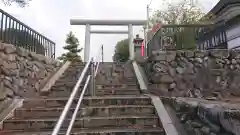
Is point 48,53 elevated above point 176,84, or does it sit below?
above

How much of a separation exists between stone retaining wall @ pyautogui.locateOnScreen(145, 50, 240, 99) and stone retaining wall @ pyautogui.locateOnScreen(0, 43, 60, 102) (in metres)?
2.75

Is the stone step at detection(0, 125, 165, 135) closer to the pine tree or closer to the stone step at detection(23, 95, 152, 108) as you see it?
the stone step at detection(23, 95, 152, 108)

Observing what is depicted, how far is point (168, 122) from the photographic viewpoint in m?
3.50

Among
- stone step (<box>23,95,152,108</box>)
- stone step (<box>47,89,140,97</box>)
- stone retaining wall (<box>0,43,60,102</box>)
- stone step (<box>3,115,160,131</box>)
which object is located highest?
stone retaining wall (<box>0,43,60,102</box>)

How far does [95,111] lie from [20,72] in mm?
1948

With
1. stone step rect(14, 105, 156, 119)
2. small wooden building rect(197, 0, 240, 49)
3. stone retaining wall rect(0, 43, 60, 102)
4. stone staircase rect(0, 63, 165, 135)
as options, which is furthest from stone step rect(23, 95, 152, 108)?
small wooden building rect(197, 0, 240, 49)

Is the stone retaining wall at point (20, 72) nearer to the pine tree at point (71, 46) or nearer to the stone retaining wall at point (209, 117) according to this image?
the stone retaining wall at point (209, 117)

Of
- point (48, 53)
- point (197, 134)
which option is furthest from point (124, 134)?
point (48, 53)

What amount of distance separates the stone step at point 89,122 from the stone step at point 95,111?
0.73ft

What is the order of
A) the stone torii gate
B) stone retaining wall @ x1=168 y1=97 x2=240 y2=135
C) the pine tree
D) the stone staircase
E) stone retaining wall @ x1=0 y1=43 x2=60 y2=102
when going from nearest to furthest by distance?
1. stone retaining wall @ x1=168 y1=97 x2=240 y2=135
2. the stone staircase
3. stone retaining wall @ x1=0 y1=43 x2=60 y2=102
4. the stone torii gate
5. the pine tree

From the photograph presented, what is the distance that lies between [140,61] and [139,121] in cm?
496

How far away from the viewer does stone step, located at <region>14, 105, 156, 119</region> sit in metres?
3.96

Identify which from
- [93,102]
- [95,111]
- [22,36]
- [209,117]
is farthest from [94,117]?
[22,36]

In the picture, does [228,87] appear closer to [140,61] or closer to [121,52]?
[140,61]
